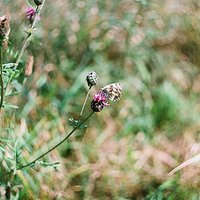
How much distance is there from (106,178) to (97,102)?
1.89 ft

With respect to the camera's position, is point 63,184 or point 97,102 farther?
point 63,184

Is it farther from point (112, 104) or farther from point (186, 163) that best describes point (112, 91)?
point (112, 104)

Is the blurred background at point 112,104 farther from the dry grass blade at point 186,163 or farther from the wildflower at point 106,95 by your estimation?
the wildflower at point 106,95

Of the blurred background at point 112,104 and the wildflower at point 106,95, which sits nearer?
the wildflower at point 106,95

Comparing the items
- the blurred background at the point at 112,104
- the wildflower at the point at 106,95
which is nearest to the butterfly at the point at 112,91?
the wildflower at the point at 106,95

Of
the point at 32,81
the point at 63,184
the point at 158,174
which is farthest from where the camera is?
the point at 32,81

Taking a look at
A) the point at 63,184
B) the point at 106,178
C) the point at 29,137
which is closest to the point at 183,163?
the point at 106,178

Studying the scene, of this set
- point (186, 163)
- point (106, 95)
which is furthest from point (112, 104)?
point (106, 95)

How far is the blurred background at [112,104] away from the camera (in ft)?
5.80

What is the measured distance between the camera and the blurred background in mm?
1767

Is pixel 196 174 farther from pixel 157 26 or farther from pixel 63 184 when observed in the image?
pixel 157 26

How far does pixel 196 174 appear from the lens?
182cm

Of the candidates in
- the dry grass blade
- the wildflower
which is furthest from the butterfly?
the dry grass blade

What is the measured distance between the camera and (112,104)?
2.19 m
